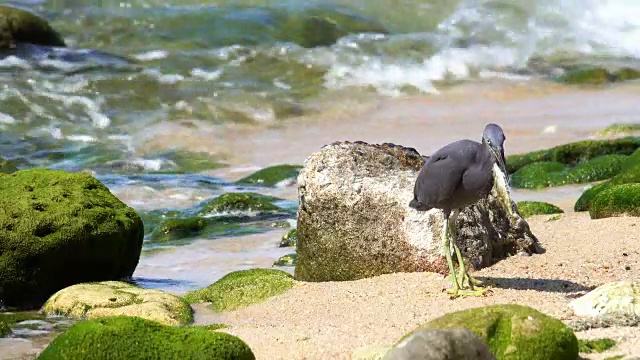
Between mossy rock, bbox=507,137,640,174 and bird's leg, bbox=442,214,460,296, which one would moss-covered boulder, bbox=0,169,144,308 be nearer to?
bird's leg, bbox=442,214,460,296

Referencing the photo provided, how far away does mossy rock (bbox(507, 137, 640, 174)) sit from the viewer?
1953cm

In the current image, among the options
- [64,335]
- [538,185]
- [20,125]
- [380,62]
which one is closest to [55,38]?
[20,125]

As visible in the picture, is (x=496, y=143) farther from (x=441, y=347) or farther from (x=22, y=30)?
(x=22, y=30)

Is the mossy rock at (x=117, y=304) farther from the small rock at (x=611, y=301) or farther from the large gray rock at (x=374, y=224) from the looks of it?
the small rock at (x=611, y=301)

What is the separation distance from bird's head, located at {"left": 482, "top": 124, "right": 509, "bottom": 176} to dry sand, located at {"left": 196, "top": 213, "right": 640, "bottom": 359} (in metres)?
1.17

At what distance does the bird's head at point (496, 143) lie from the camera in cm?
867

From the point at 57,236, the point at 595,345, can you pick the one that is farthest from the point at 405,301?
the point at 57,236

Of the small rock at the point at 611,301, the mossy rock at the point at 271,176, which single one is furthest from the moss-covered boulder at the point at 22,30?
the small rock at the point at 611,301

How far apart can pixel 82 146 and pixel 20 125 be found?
2.18m

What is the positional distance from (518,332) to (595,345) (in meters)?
0.67

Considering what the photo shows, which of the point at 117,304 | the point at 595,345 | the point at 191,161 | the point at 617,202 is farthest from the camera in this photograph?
the point at 191,161

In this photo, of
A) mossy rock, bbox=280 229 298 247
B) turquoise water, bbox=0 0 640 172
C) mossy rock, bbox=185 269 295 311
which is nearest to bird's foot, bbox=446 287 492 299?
mossy rock, bbox=185 269 295 311

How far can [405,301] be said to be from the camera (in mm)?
9023

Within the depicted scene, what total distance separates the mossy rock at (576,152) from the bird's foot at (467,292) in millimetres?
10594
